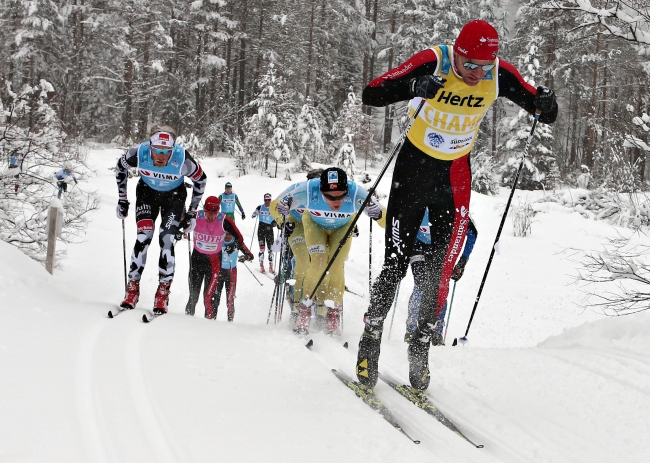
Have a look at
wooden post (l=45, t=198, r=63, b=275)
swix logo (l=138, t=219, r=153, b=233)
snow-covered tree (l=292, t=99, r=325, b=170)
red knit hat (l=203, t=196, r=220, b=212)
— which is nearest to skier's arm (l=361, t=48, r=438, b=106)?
swix logo (l=138, t=219, r=153, b=233)

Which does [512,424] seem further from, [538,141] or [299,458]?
[538,141]

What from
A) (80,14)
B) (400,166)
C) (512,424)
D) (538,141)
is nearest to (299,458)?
(512,424)

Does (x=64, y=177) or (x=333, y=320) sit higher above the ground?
(x=64, y=177)

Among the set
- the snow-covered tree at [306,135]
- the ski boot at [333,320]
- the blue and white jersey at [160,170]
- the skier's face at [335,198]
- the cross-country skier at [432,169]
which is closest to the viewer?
the cross-country skier at [432,169]

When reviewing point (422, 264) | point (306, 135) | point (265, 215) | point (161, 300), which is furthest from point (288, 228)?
point (306, 135)

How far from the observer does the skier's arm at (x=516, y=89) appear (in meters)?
3.44

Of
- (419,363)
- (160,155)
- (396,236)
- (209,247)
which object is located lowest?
(419,363)

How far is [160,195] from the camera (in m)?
5.79

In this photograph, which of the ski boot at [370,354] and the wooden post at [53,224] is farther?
the wooden post at [53,224]

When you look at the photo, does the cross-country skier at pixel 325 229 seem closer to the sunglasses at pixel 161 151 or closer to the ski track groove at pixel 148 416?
the sunglasses at pixel 161 151

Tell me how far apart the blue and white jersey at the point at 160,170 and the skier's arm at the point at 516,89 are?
11.8ft

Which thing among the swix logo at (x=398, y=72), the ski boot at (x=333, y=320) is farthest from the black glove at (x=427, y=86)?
the ski boot at (x=333, y=320)

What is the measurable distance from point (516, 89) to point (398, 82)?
2.87 feet

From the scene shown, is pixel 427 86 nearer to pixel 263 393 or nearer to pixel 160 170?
pixel 263 393
